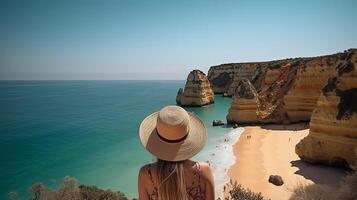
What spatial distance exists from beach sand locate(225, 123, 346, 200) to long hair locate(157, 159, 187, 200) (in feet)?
44.5

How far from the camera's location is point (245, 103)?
3434 centimetres

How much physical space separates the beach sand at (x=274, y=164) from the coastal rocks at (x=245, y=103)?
231cm

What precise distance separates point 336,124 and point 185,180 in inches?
635

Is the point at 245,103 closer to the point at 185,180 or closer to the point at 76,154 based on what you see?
the point at 76,154

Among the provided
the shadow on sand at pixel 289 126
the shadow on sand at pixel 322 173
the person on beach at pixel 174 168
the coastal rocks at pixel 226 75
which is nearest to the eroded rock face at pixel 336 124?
the shadow on sand at pixel 322 173

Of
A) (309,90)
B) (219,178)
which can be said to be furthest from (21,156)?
(309,90)

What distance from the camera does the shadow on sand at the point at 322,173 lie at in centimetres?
1522

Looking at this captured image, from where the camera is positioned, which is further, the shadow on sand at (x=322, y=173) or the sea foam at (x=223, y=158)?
the sea foam at (x=223, y=158)

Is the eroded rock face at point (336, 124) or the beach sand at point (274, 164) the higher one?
the eroded rock face at point (336, 124)

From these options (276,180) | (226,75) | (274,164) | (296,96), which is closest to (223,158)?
(274,164)

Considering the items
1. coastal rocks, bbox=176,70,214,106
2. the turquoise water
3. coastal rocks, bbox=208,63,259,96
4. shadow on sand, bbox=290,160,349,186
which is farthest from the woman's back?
coastal rocks, bbox=208,63,259,96

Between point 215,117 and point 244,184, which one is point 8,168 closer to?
point 244,184

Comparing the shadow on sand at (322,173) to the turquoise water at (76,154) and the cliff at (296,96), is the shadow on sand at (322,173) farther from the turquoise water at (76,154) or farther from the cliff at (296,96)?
the cliff at (296,96)

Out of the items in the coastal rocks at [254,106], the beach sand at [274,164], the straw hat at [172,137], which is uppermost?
the straw hat at [172,137]
